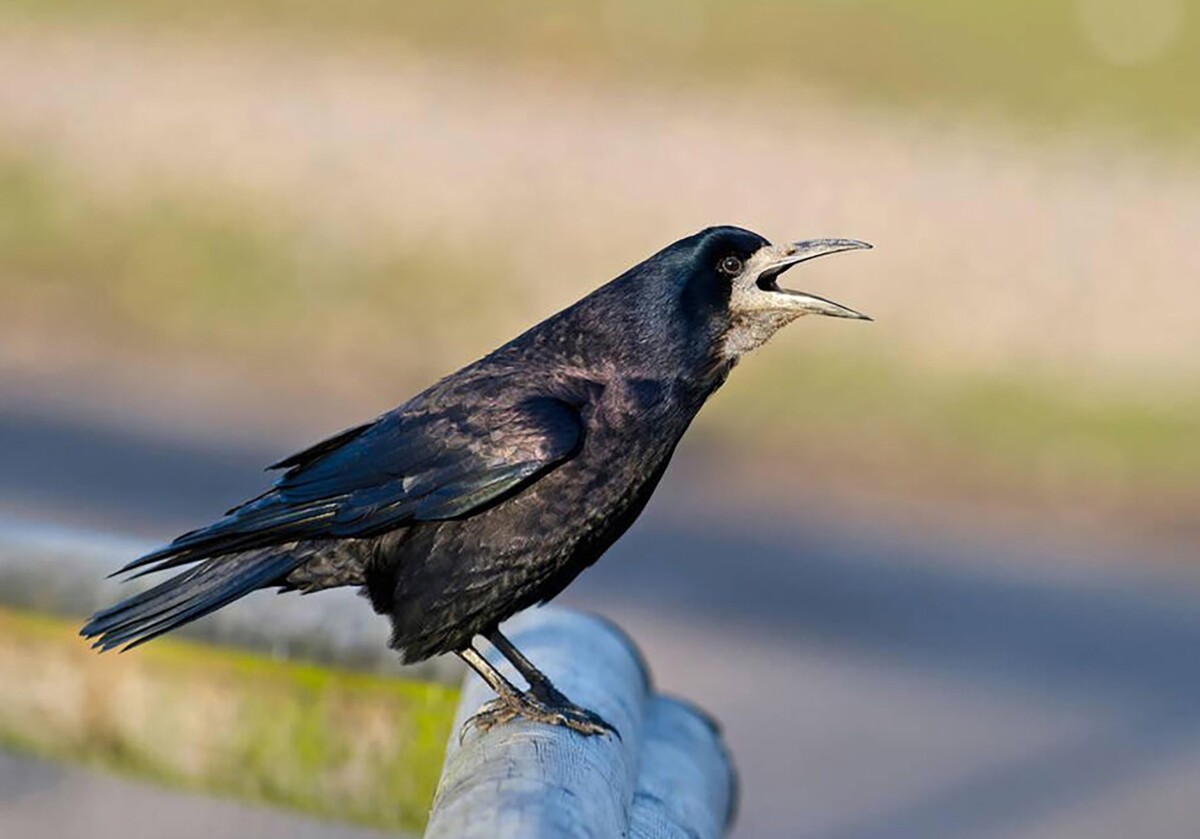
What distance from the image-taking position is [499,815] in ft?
8.42

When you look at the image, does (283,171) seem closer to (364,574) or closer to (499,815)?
(364,574)

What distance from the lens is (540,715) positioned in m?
3.45

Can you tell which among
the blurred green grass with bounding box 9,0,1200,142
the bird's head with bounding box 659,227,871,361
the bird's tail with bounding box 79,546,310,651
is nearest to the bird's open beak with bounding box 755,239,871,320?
the bird's head with bounding box 659,227,871,361

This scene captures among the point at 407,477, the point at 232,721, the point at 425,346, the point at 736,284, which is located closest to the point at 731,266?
the point at 736,284

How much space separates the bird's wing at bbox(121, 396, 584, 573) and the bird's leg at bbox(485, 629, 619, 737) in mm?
294

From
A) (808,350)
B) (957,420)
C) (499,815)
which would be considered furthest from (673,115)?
(499,815)

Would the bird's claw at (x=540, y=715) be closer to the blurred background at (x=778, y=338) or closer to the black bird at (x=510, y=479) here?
the black bird at (x=510, y=479)

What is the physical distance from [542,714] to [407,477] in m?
0.59

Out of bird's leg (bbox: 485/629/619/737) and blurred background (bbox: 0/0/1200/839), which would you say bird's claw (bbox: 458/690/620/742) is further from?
blurred background (bbox: 0/0/1200/839)

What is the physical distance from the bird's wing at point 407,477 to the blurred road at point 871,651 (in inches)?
Answer: 66.4

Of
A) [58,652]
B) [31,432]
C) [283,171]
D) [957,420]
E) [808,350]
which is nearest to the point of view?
[58,652]

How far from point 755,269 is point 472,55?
1210 cm

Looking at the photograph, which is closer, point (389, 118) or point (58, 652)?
point (58, 652)

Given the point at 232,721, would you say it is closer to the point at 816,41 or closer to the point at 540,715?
the point at 540,715
